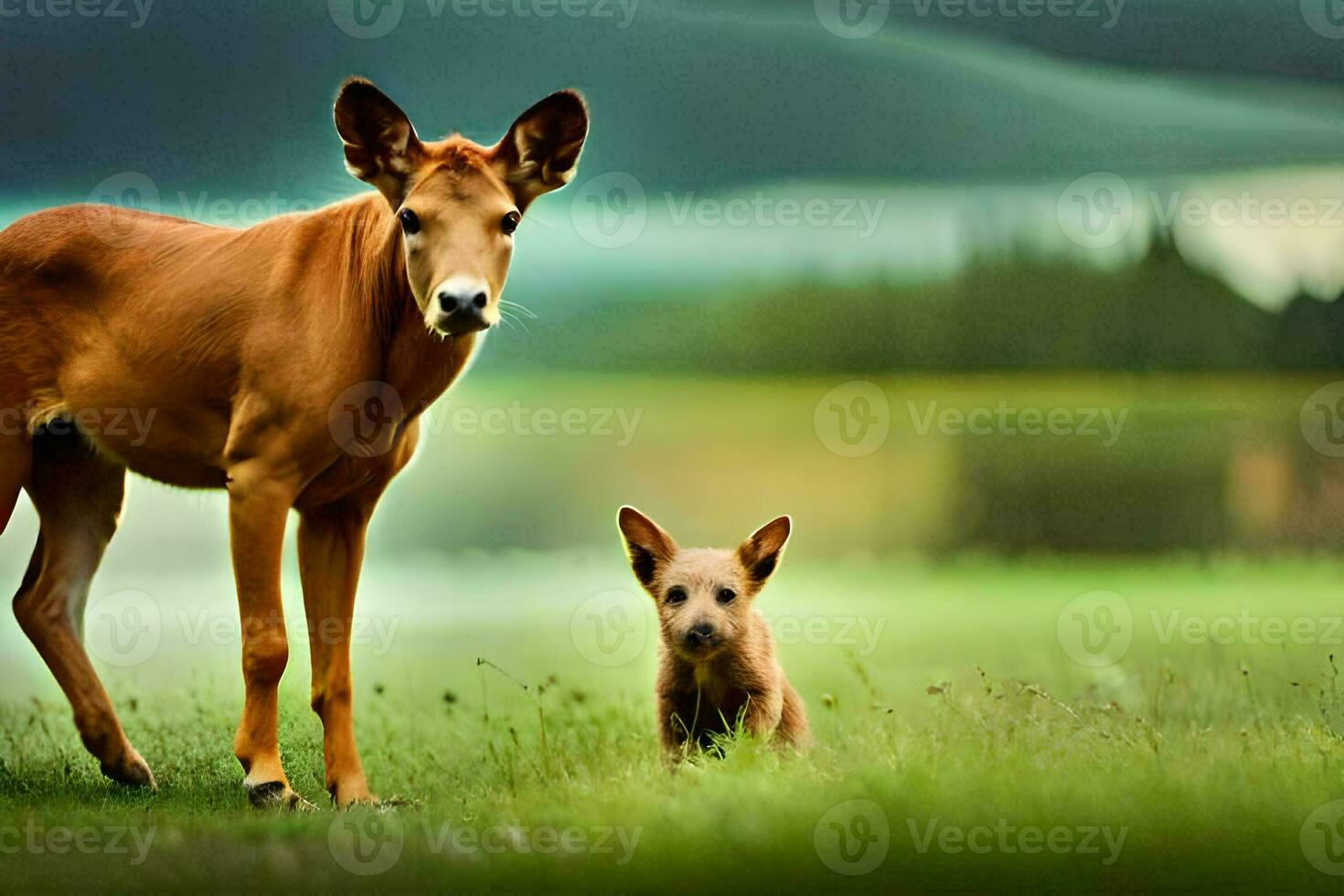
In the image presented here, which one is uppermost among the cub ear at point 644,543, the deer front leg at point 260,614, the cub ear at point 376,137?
the cub ear at point 376,137

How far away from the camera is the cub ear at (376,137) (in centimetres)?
748

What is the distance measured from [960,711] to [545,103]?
3.63m

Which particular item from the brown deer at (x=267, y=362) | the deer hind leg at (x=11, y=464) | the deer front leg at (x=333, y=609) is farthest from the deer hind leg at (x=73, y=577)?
the deer front leg at (x=333, y=609)

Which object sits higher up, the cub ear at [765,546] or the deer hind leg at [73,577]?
the cub ear at [765,546]

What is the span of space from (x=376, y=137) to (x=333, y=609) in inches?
95.2

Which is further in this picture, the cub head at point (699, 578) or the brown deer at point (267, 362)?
the cub head at point (699, 578)

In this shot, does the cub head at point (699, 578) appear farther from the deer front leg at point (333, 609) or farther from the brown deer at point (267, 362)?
the deer front leg at point (333, 609)

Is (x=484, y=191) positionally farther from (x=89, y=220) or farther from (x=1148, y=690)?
(x=1148, y=690)

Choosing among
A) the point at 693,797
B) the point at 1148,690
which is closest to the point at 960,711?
the point at 1148,690

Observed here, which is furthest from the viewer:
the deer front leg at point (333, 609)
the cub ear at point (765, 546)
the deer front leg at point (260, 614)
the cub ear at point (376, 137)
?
the deer front leg at point (333, 609)

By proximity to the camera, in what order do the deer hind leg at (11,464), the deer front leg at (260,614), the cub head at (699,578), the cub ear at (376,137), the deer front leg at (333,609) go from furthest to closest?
the deer hind leg at (11,464) → the deer front leg at (333,609) → the cub head at (699,578) → the deer front leg at (260,614) → the cub ear at (376,137)

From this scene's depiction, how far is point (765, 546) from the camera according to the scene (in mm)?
8133

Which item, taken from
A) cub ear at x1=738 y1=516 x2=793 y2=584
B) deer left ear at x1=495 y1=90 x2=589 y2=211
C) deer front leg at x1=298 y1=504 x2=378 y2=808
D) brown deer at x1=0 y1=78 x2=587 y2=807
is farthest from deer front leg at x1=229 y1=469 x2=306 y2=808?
cub ear at x1=738 y1=516 x2=793 y2=584

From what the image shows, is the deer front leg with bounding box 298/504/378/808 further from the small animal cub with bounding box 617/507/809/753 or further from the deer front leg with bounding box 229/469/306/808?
the small animal cub with bounding box 617/507/809/753
